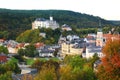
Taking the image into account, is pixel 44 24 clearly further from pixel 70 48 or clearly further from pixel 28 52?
pixel 28 52

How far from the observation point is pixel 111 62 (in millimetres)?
18797

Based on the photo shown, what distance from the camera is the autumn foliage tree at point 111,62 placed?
18.6 m

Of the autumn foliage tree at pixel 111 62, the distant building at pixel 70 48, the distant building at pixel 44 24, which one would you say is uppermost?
the autumn foliage tree at pixel 111 62

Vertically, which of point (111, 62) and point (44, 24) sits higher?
point (111, 62)

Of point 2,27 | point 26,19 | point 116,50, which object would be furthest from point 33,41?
point 116,50

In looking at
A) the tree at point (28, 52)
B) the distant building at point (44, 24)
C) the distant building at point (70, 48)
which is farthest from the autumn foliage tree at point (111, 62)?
the distant building at point (44, 24)

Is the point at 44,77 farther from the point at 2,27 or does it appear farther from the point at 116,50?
the point at 2,27

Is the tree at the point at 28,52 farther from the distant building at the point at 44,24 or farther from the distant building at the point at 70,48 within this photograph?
the distant building at the point at 44,24

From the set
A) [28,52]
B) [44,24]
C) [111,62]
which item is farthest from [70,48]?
[111,62]

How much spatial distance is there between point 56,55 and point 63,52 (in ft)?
5.59

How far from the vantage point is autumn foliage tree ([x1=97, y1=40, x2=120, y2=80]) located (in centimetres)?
1864

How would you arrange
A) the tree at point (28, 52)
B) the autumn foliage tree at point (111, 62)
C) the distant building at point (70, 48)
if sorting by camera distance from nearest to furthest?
the autumn foliage tree at point (111, 62), the tree at point (28, 52), the distant building at point (70, 48)

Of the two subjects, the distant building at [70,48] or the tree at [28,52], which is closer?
the tree at [28,52]

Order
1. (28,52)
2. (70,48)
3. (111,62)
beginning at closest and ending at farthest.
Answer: (111,62)
(28,52)
(70,48)
